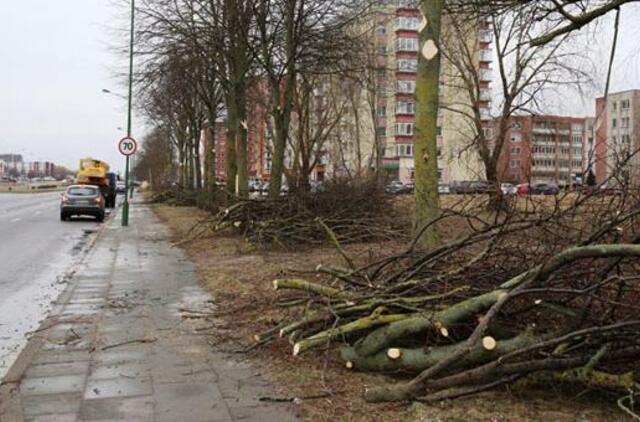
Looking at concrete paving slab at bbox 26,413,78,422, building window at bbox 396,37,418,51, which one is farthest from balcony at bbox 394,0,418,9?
building window at bbox 396,37,418,51

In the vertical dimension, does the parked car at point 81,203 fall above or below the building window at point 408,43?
below

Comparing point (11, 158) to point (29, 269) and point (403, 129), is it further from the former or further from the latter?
point (29, 269)

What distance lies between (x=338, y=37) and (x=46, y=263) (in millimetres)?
10342

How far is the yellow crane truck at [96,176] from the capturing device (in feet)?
147

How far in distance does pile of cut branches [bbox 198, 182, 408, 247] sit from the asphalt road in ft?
13.4

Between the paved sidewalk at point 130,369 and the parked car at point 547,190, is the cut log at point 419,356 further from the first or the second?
the parked car at point 547,190

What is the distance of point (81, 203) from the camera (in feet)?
100

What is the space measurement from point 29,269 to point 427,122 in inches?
336

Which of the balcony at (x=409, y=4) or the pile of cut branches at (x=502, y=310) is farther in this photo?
the balcony at (x=409, y=4)

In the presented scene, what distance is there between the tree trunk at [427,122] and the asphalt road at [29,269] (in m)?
5.25

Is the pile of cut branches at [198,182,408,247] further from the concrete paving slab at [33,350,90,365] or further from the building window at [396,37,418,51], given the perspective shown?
the building window at [396,37,418,51]

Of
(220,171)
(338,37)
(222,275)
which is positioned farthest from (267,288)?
(220,171)

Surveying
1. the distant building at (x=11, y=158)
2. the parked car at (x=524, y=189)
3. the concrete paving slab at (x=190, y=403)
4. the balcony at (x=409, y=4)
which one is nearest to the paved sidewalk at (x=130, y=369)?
the concrete paving slab at (x=190, y=403)

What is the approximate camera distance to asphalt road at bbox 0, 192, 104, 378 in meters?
8.10
